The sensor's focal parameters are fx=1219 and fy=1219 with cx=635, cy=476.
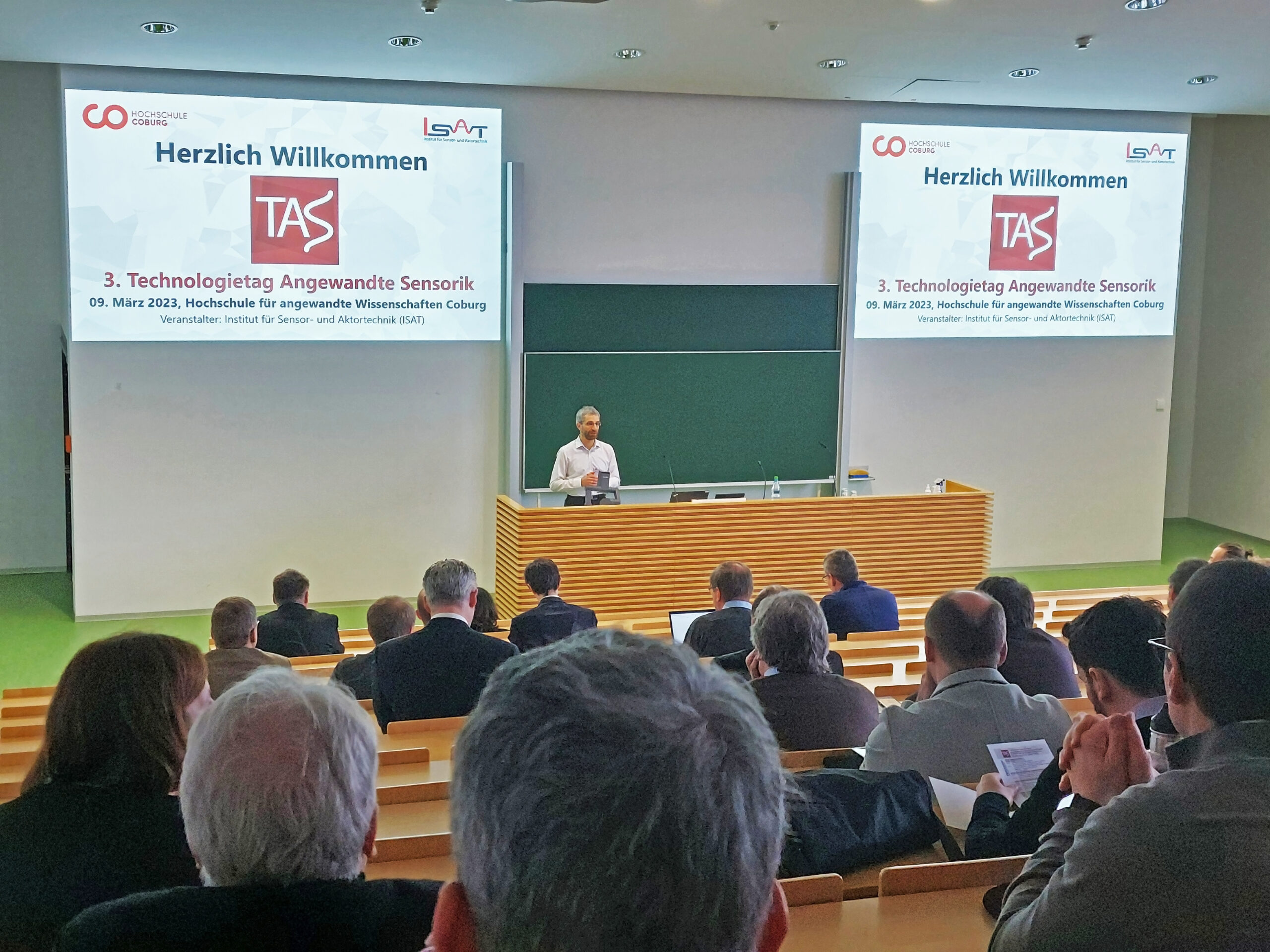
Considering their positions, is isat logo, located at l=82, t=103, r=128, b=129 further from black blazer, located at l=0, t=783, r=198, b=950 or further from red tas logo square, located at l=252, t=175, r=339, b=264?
black blazer, located at l=0, t=783, r=198, b=950

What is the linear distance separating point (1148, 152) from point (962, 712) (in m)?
Result: 8.07

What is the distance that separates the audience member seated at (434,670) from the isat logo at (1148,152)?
775 cm

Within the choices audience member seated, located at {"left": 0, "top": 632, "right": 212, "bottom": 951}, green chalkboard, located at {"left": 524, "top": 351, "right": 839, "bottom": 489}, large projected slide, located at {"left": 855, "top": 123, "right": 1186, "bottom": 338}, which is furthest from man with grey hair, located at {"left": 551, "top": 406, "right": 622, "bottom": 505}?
audience member seated, located at {"left": 0, "top": 632, "right": 212, "bottom": 951}

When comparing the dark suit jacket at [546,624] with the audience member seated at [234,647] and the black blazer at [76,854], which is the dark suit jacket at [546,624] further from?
the black blazer at [76,854]

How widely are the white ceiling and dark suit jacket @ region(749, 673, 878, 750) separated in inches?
167

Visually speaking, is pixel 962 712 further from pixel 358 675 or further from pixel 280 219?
pixel 280 219

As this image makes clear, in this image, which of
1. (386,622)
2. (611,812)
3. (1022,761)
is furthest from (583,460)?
(611,812)

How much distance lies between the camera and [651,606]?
7984 millimetres

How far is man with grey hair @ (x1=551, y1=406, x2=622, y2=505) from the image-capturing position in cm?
827

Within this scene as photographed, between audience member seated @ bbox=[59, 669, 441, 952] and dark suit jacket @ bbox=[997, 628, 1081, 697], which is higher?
audience member seated @ bbox=[59, 669, 441, 952]

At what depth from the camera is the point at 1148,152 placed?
9.71 metres

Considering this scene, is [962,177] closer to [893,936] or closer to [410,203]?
[410,203]

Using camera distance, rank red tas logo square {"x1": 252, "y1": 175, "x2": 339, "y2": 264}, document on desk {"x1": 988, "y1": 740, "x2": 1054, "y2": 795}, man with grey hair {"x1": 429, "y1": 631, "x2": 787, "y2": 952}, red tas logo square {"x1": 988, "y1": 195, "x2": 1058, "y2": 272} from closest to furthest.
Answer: man with grey hair {"x1": 429, "y1": 631, "x2": 787, "y2": 952} < document on desk {"x1": 988, "y1": 740, "x2": 1054, "y2": 795} < red tas logo square {"x1": 252, "y1": 175, "x2": 339, "y2": 264} < red tas logo square {"x1": 988, "y1": 195, "x2": 1058, "y2": 272}

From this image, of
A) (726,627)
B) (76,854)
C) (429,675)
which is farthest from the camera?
(726,627)
